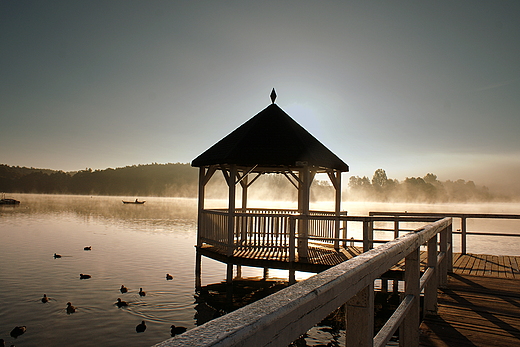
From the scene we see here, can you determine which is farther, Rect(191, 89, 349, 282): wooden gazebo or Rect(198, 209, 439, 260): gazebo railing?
Rect(191, 89, 349, 282): wooden gazebo

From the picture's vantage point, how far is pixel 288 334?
44.2 inches

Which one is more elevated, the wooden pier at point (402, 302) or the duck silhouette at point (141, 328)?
the wooden pier at point (402, 302)

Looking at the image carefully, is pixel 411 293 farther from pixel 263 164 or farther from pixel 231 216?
pixel 263 164

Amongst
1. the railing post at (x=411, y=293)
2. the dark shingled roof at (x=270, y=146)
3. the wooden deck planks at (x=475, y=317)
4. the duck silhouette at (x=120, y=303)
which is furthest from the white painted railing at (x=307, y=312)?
the duck silhouette at (x=120, y=303)

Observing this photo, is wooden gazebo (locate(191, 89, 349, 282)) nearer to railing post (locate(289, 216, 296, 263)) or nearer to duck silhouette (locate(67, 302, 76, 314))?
railing post (locate(289, 216, 296, 263))

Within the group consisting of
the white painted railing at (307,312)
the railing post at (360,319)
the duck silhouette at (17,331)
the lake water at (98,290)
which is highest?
the white painted railing at (307,312)

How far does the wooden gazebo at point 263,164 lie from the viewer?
38.6 feet

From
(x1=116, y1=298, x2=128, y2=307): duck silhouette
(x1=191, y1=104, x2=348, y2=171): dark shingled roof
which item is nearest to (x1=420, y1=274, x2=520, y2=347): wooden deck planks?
(x1=191, y1=104, x2=348, y2=171): dark shingled roof

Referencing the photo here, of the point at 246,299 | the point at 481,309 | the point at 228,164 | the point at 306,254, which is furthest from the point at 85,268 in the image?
the point at 481,309

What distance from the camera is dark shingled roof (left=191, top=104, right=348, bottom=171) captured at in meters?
12.3

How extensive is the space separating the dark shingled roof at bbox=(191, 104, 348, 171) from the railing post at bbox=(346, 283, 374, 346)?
1043cm

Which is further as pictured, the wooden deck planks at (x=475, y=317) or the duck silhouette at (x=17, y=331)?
the duck silhouette at (x=17, y=331)

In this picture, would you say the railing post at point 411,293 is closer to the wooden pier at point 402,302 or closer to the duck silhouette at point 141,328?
→ the wooden pier at point 402,302

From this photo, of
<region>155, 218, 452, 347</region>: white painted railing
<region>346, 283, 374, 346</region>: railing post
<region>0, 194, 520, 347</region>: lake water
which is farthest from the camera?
<region>0, 194, 520, 347</region>: lake water
